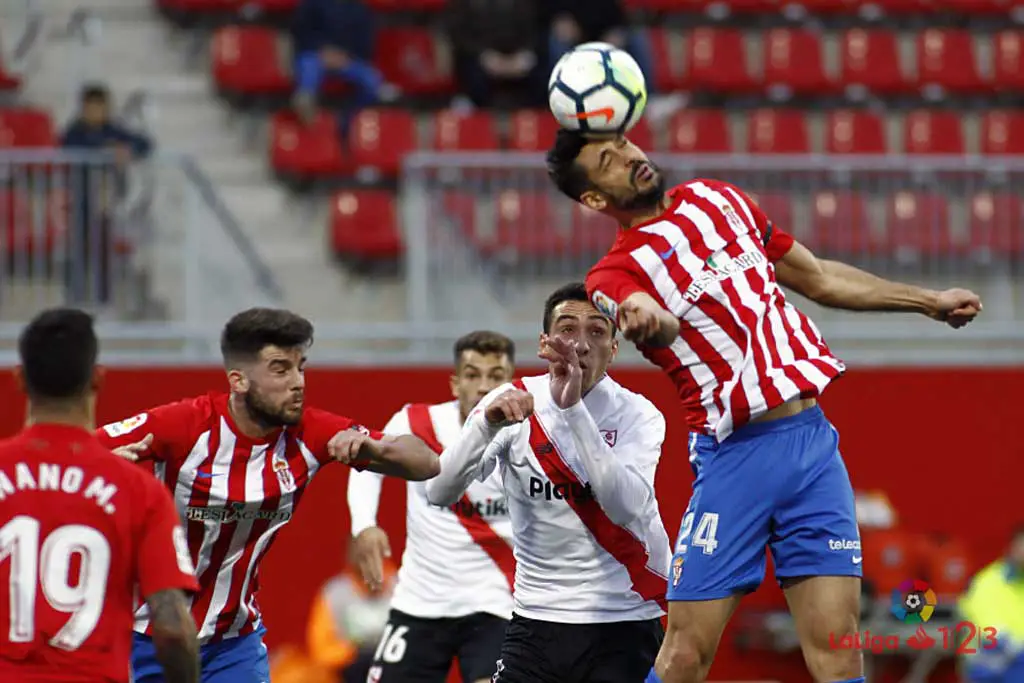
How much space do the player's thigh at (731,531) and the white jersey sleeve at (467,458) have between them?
0.84m

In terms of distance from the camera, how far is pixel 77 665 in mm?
4727

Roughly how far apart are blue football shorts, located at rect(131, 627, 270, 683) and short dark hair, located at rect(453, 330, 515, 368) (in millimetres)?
1902

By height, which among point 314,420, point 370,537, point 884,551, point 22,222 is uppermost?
point 22,222

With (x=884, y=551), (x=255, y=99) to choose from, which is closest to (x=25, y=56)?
(x=255, y=99)

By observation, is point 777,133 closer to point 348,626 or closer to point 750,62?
point 750,62

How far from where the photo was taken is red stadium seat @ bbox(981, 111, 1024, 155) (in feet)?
50.2

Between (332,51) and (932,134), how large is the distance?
5.36 metres

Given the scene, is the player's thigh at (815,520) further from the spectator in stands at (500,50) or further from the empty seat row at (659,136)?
the spectator in stands at (500,50)

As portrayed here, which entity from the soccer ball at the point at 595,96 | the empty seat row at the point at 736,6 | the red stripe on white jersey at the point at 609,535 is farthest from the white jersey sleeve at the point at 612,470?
Result: the empty seat row at the point at 736,6

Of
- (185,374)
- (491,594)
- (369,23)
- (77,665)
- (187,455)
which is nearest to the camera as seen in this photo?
(77,665)

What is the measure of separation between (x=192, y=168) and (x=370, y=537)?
5599 millimetres

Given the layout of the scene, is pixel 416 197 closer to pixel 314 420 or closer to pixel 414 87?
pixel 414 87

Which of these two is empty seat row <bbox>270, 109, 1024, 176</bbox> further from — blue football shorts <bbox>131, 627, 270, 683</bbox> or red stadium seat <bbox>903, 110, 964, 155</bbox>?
blue football shorts <bbox>131, 627, 270, 683</bbox>

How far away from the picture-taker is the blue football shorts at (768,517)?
224 inches
